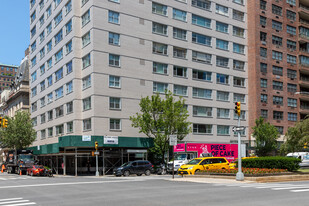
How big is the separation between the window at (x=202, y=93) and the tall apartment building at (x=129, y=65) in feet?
Result: 0.41

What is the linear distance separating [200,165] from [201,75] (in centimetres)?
2776

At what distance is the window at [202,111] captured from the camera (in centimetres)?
5634

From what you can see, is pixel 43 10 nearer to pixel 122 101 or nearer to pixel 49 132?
pixel 49 132

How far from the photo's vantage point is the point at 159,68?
52562 mm

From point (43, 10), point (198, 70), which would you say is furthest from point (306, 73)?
point (43, 10)

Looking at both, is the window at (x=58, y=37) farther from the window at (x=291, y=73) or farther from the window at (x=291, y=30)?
the window at (x=291, y=30)

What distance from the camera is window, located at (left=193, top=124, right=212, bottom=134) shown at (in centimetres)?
5608

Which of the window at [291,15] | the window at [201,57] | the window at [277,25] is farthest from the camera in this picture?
the window at [291,15]

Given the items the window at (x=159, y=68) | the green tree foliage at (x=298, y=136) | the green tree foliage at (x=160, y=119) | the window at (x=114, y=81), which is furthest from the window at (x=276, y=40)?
the window at (x=114, y=81)

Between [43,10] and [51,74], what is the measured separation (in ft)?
43.1

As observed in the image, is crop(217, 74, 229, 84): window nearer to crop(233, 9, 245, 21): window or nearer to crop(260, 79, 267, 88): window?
crop(260, 79, 267, 88): window

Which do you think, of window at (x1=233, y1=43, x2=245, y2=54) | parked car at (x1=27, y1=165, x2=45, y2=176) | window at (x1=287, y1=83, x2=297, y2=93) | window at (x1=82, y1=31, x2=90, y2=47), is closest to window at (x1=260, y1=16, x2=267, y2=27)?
window at (x1=233, y1=43, x2=245, y2=54)

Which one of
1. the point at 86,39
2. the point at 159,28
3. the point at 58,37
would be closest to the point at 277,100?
the point at 159,28

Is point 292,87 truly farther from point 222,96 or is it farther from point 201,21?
point 201,21
